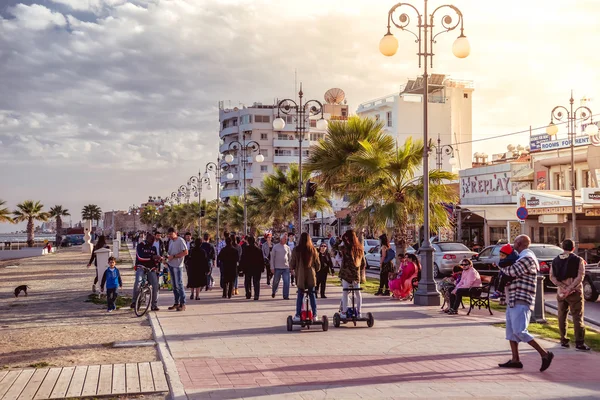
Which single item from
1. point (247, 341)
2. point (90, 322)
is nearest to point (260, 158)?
point (90, 322)

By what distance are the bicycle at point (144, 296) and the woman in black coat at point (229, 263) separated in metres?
3.17

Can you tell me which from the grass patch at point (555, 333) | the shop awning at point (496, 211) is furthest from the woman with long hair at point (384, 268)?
the shop awning at point (496, 211)

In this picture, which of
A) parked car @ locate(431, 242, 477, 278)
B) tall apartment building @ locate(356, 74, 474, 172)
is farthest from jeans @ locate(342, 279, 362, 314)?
tall apartment building @ locate(356, 74, 474, 172)

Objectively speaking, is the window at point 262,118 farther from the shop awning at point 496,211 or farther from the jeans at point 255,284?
the jeans at point 255,284

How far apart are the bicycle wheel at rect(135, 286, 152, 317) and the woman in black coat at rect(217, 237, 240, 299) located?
10.8 feet

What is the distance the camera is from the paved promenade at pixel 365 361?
23.9 feet

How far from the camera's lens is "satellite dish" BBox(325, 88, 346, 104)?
101062 millimetres

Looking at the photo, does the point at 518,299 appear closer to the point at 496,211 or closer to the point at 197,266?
the point at 197,266

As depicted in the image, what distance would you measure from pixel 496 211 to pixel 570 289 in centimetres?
2978

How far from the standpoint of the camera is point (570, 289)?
10266mm

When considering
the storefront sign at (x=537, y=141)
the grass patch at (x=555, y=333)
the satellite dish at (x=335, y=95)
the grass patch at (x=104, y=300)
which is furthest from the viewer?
the satellite dish at (x=335, y=95)

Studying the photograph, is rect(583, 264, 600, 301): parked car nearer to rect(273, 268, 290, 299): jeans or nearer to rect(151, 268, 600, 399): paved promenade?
rect(151, 268, 600, 399): paved promenade

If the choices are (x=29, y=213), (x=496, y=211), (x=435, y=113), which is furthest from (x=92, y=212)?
(x=496, y=211)

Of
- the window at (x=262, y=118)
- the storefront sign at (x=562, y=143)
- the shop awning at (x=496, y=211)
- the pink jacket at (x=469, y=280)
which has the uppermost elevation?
the window at (x=262, y=118)
